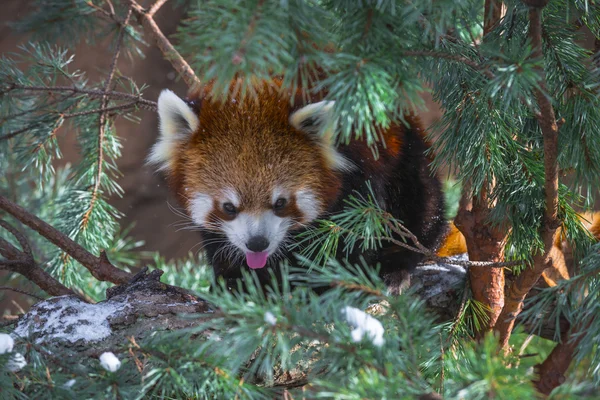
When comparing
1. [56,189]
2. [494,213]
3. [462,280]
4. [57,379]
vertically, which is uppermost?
[494,213]

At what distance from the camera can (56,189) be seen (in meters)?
3.86

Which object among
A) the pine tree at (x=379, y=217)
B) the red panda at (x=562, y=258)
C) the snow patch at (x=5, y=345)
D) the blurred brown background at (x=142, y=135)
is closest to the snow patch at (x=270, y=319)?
the pine tree at (x=379, y=217)

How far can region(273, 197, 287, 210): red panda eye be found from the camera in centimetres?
200

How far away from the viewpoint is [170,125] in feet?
6.77

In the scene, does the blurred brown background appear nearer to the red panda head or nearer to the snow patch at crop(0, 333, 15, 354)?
the red panda head

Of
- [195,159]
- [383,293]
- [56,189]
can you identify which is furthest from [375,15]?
[56,189]

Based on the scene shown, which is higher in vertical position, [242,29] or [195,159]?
[242,29]

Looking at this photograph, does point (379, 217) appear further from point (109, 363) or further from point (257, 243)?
point (109, 363)

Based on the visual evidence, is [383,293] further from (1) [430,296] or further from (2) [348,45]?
(1) [430,296]

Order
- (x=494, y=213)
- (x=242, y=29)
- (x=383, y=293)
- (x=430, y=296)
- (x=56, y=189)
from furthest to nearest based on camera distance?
1. (x=56, y=189)
2. (x=430, y=296)
3. (x=494, y=213)
4. (x=383, y=293)
5. (x=242, y=29)

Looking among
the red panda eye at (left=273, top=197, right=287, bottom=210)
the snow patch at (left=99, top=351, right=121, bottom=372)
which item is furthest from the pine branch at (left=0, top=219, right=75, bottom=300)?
the snow patch at (left=99, top=351, right=121, bottom=372)

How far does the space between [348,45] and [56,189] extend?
3.17 metres

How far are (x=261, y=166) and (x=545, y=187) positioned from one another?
858mm

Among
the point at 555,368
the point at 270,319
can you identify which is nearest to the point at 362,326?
the point at 270,319
